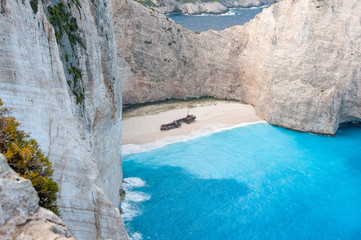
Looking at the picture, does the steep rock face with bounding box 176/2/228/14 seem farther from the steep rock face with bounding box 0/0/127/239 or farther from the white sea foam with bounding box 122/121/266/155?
the steep rock face with bounding box 0/0/127/239

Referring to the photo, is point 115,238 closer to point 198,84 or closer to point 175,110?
point 175,110

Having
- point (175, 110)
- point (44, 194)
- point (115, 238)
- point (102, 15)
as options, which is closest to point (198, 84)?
point (175, 110)

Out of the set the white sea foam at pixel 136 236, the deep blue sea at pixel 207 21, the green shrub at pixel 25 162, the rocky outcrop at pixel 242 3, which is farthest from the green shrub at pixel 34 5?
the rocky outcrop at pixel 242 3

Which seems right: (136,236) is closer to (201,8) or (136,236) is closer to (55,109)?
(55,109)

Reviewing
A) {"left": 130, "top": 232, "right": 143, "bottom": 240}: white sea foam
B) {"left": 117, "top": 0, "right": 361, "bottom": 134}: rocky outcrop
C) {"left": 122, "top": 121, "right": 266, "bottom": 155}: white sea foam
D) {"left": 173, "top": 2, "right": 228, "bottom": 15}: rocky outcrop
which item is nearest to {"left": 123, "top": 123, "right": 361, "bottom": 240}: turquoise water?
{"left": 130, "top": 232, "right": 143, "bottom": 240}: white sea foam

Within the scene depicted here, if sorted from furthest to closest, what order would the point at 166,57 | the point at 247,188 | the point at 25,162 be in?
the point at 166,57 → the point at 247,188 → the point at 25,162

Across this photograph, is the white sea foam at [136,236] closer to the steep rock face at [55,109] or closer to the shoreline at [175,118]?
the steep rock face at [55,109]

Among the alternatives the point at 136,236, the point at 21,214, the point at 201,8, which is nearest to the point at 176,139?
the point at 136,236
